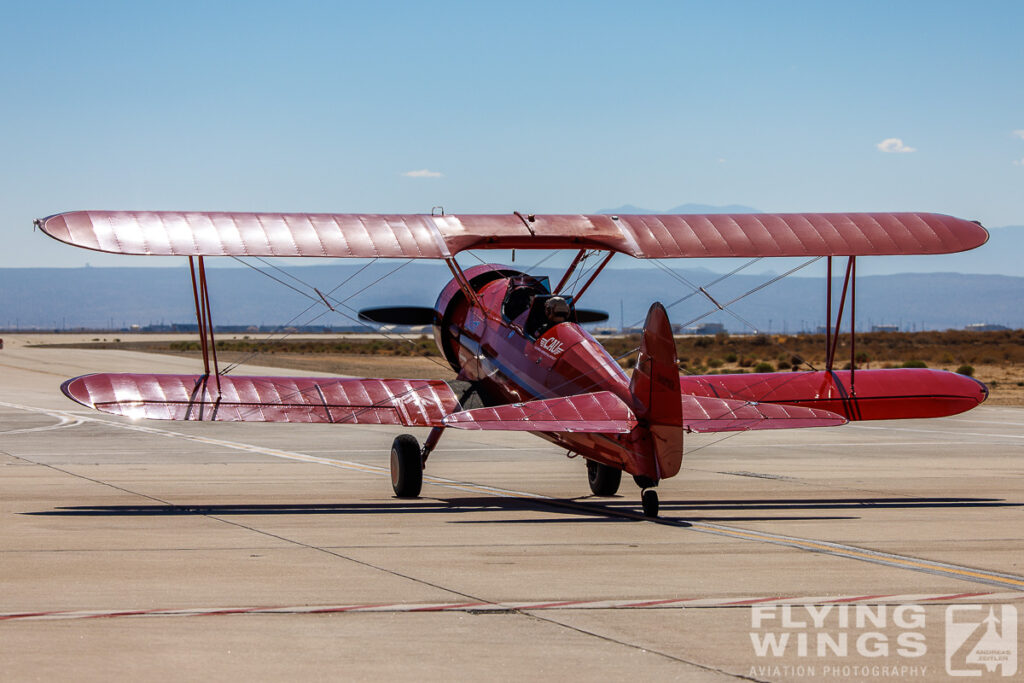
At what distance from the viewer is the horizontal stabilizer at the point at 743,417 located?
1155cm

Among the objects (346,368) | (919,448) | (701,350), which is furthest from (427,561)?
(701,350)

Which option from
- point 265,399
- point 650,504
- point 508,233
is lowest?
point 650,504

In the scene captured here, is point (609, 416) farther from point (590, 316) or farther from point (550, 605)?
point (590, 316)

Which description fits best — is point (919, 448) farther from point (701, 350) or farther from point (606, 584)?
point (701, 350)

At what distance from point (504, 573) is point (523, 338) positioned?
5369 millimetres

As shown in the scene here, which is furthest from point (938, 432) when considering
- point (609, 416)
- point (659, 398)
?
point (659, 398)

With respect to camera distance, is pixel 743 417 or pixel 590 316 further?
pixel 590 316

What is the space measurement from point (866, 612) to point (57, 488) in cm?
1050

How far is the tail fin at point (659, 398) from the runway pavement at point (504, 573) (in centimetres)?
71

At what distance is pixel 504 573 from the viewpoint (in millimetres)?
8883

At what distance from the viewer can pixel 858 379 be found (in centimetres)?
1444

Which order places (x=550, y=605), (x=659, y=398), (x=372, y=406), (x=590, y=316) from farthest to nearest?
(x=590, y=316) < (x=372, y=406) < (x=659, y=398) < (x=550, y=605)

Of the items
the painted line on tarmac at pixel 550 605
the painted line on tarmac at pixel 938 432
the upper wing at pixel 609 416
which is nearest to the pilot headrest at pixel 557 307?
the upper wing at pixel 609 416

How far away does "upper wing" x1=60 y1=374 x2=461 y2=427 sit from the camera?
1332 cm
